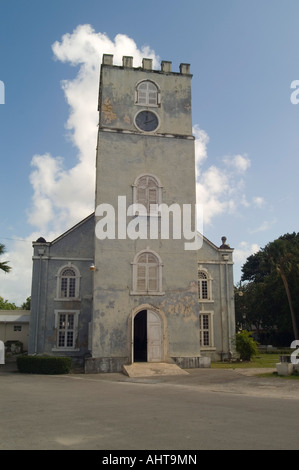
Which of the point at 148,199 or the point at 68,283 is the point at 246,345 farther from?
the point at 68,283

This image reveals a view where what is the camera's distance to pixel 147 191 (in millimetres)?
24609

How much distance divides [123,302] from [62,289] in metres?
6.36

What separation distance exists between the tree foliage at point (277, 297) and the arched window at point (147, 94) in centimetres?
2151

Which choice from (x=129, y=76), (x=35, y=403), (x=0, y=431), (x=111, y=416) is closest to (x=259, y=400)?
(x=111, y=416)

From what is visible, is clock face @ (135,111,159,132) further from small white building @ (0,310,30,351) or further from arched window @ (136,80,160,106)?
small white building @ (0,310,30,351)

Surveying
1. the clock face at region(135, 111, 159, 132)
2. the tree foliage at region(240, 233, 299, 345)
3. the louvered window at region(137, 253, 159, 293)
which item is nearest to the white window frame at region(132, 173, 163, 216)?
the louvered window at region(137, 253, 159, 293)

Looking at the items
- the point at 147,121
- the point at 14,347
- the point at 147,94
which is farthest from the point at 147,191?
the point at 14,347

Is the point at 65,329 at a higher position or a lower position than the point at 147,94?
lower

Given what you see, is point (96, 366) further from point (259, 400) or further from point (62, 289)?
point (259, 400)

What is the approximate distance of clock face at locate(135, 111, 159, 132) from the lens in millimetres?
25500

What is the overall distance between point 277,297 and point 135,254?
26.9 meters

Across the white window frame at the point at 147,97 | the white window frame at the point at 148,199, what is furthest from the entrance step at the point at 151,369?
the white window frame at the point at 147,97

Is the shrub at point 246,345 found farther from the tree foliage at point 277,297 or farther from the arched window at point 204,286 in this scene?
the tree foliage at point 277,297

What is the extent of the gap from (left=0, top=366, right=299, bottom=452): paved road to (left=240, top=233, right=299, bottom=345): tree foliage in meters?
25.9
